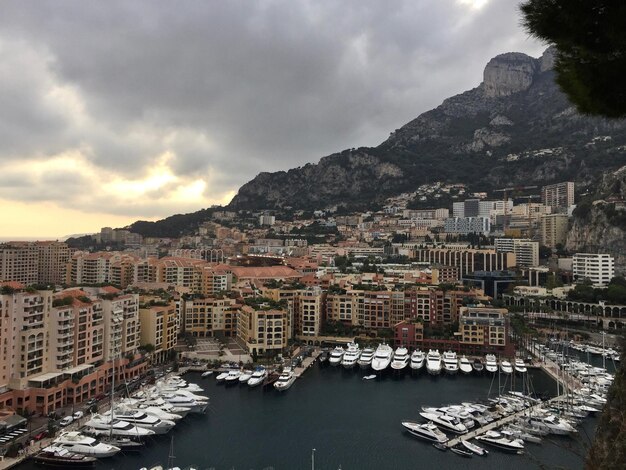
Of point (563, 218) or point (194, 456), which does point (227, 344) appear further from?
point (563, 218)

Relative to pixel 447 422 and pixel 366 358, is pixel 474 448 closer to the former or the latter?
pixel 447 422

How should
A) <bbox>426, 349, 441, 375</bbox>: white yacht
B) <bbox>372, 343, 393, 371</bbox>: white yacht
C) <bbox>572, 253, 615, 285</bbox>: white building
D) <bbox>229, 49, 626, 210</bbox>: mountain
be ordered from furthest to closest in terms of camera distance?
<bbox>229, 49, 626, 210</bbox>: mountain → <bbox>572, 253, 615, 285</bbox>: white building → <bbox>372, 343, 393, 371</bbox>: white yacht → <bbox>426, 349, 441, 375</bbox>: white yacht

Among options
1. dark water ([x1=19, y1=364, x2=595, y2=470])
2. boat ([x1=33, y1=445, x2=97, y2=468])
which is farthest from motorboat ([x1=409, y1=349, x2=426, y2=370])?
boat ([x1=33, y1=445, x2=97, y2=468])

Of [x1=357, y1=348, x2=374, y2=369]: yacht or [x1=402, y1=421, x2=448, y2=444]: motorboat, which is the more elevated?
[x1=357, y1=348, x2=374, y2=369]: yacht

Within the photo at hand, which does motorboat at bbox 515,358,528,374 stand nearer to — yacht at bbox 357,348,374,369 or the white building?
yacht at bbox 357,348,374,369

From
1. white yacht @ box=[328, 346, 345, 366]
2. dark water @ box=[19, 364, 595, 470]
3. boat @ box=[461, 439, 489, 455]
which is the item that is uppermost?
white yacht @ box=[328, 346, 345, 366]

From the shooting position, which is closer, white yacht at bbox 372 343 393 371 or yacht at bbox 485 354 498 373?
yacht at bbox 485 354 498 373
